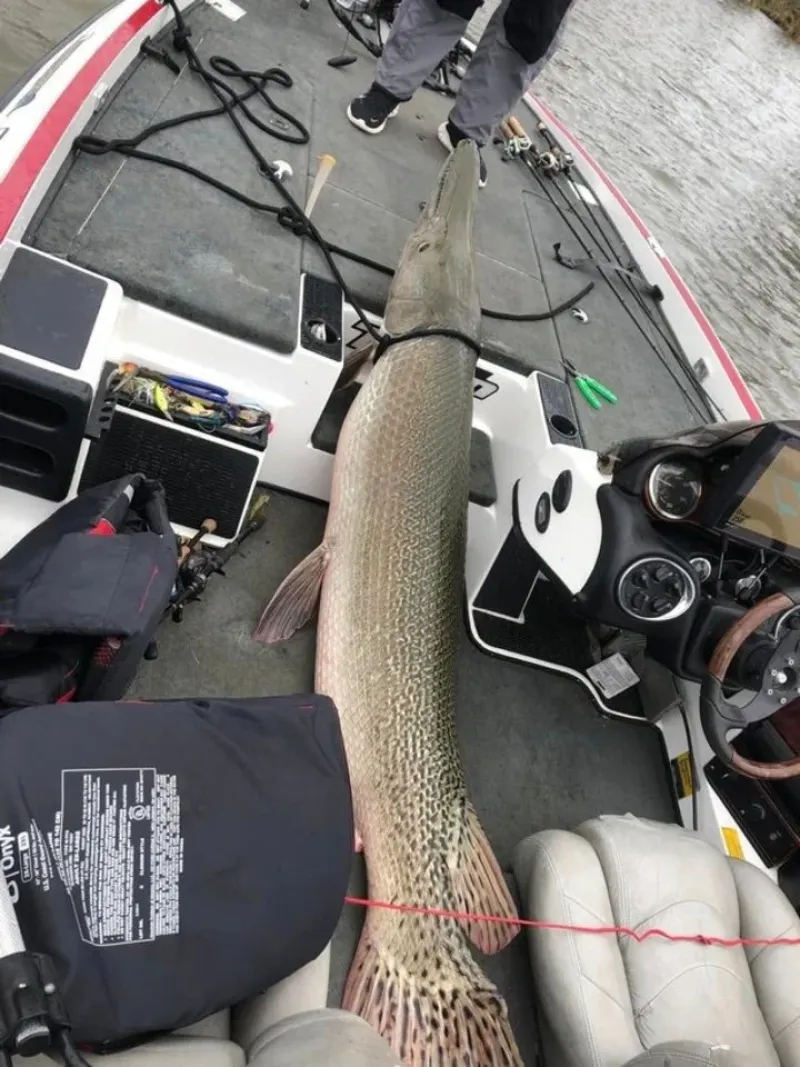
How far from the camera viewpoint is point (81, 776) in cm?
127

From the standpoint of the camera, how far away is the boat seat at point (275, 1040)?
124 cm

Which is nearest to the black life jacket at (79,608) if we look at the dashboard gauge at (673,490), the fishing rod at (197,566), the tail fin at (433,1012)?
the fishing rod at (197,566)

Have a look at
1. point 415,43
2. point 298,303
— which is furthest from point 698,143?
point 298,303

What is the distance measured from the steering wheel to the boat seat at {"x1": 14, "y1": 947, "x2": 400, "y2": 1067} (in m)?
0.96

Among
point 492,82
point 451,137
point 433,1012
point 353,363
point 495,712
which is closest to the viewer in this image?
point 433,1012

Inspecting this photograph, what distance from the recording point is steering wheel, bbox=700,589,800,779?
1805 mm

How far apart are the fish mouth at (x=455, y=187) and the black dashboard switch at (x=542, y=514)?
4.46ft

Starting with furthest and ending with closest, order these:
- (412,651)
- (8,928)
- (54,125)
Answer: (54,125), (412,651), (8,928)

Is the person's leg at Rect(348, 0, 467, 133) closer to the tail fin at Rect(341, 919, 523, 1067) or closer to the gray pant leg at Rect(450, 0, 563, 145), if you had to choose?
the gray pant leg at Rect(450, 0, 563, 145)

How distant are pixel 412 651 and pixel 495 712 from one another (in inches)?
20.6

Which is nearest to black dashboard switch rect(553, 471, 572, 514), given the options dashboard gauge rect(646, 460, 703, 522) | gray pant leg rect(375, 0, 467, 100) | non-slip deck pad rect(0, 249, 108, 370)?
dashboard gauge rect(646, 460, 703, 522)

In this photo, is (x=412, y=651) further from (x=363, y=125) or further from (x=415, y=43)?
(x=415, y=43)

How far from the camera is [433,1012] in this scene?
1702 mm

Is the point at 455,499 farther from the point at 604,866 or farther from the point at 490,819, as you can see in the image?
the point at 604,866
